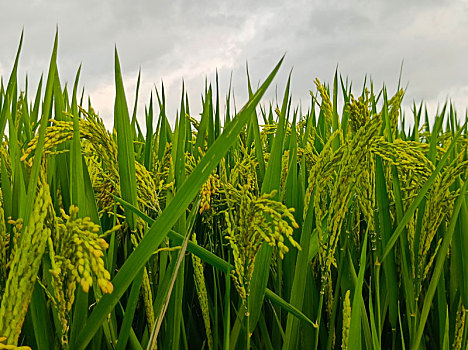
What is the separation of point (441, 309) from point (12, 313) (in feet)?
3.83

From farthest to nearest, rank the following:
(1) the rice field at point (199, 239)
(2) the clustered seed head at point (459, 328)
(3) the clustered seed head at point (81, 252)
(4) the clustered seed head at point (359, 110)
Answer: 1. (2) the clustered seed head at point (459, 328)
2. (4) the clustered seed head at point (359, 110)
3. (1) the rice field at point (199, 239)
4. (3) the clustered seed head at point (81, 252)

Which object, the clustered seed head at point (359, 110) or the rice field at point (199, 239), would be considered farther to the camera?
the clustered seed head at point (359, 110)

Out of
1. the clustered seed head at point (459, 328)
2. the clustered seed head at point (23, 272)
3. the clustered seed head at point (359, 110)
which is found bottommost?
the clustered seed head at point (459, 328)

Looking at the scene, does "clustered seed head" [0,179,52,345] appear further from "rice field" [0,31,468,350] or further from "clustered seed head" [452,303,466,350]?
"clustered seed head" [452,303,466,350]

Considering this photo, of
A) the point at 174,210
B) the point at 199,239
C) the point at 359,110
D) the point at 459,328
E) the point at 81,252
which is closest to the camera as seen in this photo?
the point at 81,252

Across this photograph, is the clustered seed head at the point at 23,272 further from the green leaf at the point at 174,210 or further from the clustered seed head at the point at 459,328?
the clustered seed head at the point at 459,328

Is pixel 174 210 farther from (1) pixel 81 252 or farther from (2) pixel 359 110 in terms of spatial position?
(2) pixel 359 110

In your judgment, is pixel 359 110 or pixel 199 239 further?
pixel 199 239

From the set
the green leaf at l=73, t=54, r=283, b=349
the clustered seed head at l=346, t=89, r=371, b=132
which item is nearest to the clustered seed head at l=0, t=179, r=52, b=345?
the green leaf at l=73, t=54, r=283, b=349

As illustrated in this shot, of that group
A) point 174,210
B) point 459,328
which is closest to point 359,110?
point 174,210

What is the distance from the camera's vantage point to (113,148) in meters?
0.99

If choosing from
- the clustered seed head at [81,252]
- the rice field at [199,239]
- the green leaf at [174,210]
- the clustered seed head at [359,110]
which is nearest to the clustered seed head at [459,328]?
the rice field at [199,239]

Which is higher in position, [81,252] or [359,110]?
[359,110]

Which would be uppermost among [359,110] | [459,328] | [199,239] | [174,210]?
[359,110]
